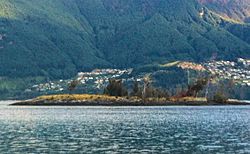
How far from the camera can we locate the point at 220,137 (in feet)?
341

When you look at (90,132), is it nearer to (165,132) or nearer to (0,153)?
(165,132)

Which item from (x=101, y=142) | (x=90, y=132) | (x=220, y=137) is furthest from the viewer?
(x=90, y=132)

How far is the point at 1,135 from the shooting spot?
107 m


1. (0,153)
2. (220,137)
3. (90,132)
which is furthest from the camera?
(90,132)

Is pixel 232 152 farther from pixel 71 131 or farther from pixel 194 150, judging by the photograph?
pixel 71 131

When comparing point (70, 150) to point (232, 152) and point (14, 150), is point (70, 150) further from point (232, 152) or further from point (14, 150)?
point (232, 152)

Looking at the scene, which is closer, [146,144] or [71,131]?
[146,144]

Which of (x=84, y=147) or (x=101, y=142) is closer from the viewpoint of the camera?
(x=84, y=147)

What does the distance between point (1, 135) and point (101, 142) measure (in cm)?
2268

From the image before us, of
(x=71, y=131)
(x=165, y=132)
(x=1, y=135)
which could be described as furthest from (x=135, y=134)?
(x=1, y=135)

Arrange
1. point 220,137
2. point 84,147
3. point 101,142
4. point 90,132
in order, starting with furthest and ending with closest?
point 90,132, point 220,137, point 101,142, point 84,147

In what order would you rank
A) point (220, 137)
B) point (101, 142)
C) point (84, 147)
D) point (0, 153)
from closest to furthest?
point (0, 153) → point (84, 147) → point (101, 142) → point (220, 137)

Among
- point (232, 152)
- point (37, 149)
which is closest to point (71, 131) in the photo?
point (37, 149)

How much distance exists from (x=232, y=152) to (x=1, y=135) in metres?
45.3
